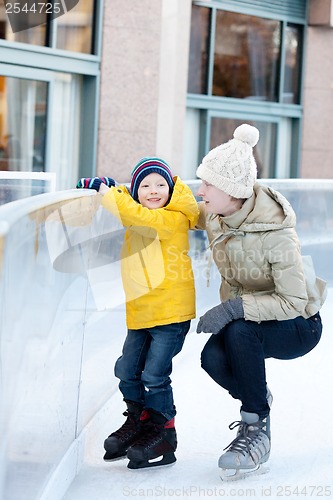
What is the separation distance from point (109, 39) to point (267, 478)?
7.61 meters

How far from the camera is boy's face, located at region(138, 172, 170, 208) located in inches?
136

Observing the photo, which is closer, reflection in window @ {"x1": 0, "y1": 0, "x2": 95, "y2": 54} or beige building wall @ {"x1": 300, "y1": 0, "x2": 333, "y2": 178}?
reflection in window @ {"x1": 0, "y1": 0, "x2": 95, "y2": 54}

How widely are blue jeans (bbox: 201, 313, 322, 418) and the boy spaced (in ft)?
0.52

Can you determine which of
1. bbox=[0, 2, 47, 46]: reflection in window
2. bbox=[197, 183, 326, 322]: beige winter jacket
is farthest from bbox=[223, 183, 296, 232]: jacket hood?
bbox=[0, 2, 47, 46]: reflection in window

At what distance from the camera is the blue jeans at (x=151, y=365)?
3406 mm

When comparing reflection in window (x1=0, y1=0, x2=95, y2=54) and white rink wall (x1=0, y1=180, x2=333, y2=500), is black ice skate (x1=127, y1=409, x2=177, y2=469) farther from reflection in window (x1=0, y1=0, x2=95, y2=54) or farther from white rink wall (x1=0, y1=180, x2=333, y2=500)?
reflection in window (x1=0, y1=0, x2=95, y2=54)

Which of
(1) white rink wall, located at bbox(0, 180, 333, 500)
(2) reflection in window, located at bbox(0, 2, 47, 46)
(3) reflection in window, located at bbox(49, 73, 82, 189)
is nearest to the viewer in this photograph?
(1) white rink wall, located at bbox(0, 180, 333, 500)

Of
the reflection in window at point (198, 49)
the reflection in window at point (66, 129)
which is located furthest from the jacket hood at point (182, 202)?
the reflection in window at point (198, 49)

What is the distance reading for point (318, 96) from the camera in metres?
13.4

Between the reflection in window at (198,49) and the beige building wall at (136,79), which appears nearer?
the beige building wall at (136,79)

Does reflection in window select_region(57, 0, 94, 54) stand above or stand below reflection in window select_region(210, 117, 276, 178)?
above

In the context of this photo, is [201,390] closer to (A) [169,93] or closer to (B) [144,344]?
(B) [144,344]

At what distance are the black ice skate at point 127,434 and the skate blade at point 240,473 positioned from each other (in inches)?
14.5

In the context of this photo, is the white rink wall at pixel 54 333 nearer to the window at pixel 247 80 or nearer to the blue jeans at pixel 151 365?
the blue jeans at pixel 151 365
